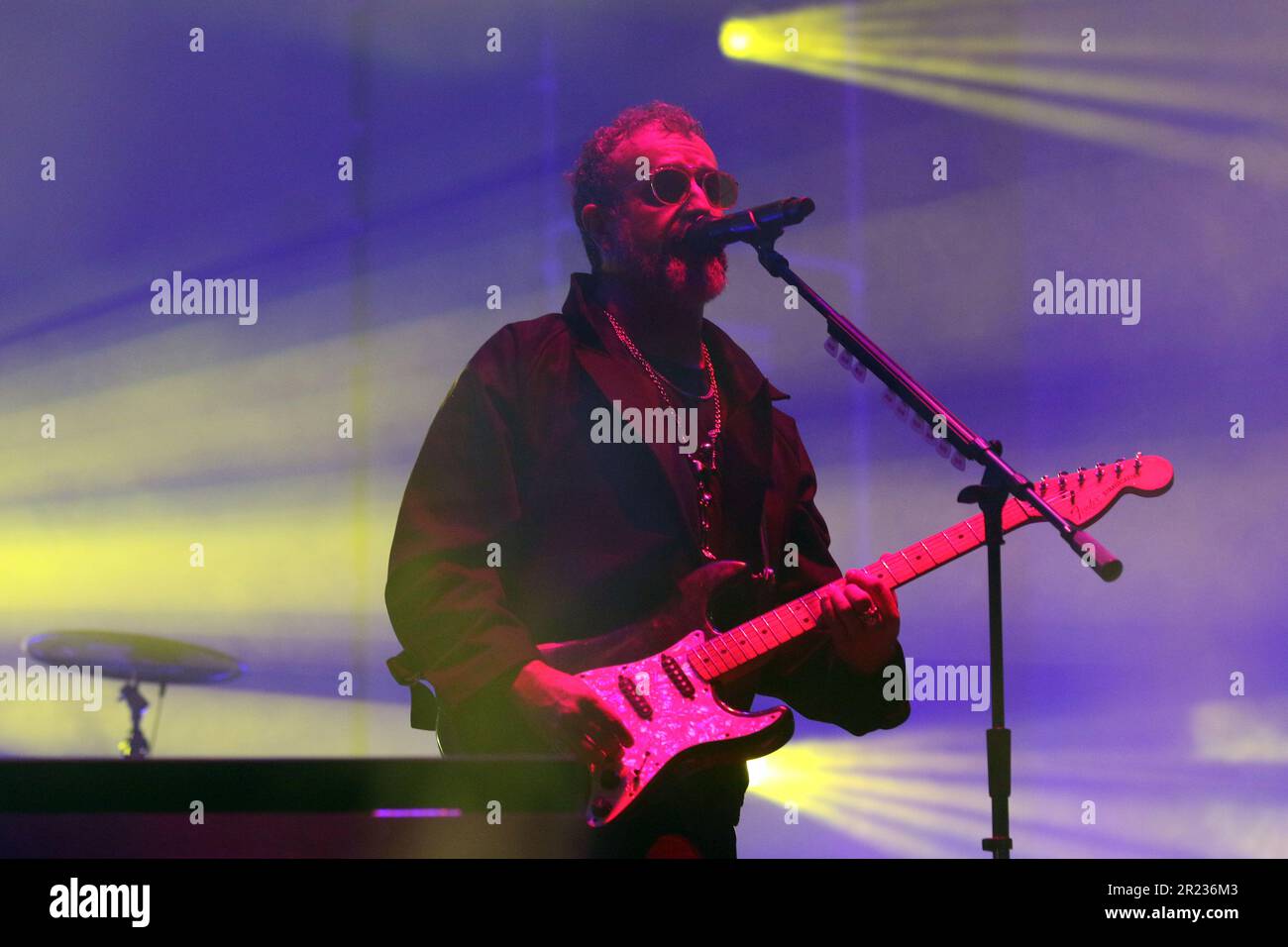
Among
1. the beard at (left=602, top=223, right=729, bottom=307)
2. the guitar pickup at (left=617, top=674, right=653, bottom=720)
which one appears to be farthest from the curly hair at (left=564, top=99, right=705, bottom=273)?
the guitar pickup at (left=617, top=674, right=653, bottom=720)

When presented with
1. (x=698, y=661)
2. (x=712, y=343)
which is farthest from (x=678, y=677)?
(x=712, y=343)

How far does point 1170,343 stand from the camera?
338cm

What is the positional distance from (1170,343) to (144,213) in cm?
267

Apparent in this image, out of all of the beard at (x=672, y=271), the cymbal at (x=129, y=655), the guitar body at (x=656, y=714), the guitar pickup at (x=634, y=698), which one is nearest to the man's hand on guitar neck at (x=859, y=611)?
the guitar body at (x=656, y=714)

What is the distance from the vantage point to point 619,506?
9.86ft

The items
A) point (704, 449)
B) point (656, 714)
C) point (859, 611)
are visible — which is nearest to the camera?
point (656, 714)

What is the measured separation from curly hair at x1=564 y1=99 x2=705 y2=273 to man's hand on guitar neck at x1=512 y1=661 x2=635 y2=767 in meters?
1.08

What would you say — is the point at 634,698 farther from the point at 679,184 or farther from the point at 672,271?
the point at 679,184

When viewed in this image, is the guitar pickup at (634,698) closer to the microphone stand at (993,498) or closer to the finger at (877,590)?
the finger at (877,590)

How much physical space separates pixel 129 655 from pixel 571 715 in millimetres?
1188

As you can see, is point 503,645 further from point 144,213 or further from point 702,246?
point 144,213
